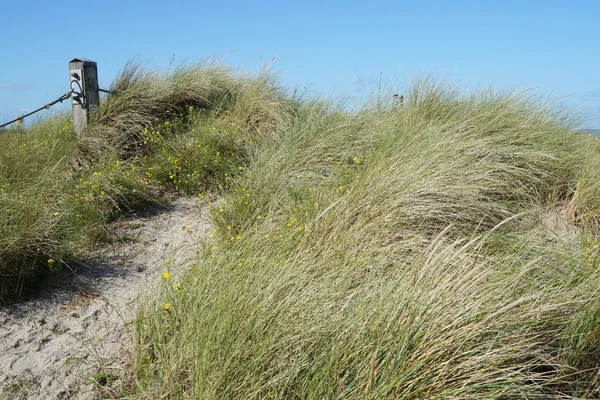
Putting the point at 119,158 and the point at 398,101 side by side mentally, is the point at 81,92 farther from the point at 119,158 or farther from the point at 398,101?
the point at 398,101

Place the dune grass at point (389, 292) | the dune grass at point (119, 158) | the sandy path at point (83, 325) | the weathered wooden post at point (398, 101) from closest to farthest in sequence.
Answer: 1. the dune grass at point (389, 292)
2. the sandy path at point (83, 325)
3. the dune grass at point (119, 158)
4. the weathered wooden post at point (398, 101)

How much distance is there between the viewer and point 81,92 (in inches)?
268

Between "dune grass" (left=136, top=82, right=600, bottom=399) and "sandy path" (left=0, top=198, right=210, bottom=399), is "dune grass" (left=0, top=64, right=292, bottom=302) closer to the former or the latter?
"sandy path" (left=0, top=198, right=210, bottom=399)

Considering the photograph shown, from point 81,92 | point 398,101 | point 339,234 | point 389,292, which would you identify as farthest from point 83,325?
point 398,101

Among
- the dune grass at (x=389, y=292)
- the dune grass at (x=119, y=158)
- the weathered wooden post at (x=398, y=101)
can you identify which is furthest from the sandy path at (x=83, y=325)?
the weathered wooden post at (x=398, y=101)

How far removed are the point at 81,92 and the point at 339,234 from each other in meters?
4.46

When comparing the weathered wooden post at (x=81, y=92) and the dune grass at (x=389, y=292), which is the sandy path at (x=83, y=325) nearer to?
the dune grass at (x=389, y=292)

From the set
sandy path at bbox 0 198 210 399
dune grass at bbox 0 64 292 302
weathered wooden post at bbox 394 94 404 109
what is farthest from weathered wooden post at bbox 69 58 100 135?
A: weathered wooden post at bbox 394 94 404 109

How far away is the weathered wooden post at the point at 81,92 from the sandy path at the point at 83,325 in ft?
8.06

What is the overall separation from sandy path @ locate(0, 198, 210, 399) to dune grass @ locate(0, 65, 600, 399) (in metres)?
0.23

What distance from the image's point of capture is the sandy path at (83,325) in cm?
301

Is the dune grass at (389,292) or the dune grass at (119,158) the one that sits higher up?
the dune grass at (119,158)

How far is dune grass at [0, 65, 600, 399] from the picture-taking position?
2465mm

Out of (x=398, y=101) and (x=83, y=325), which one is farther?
(x=398, y=101)
